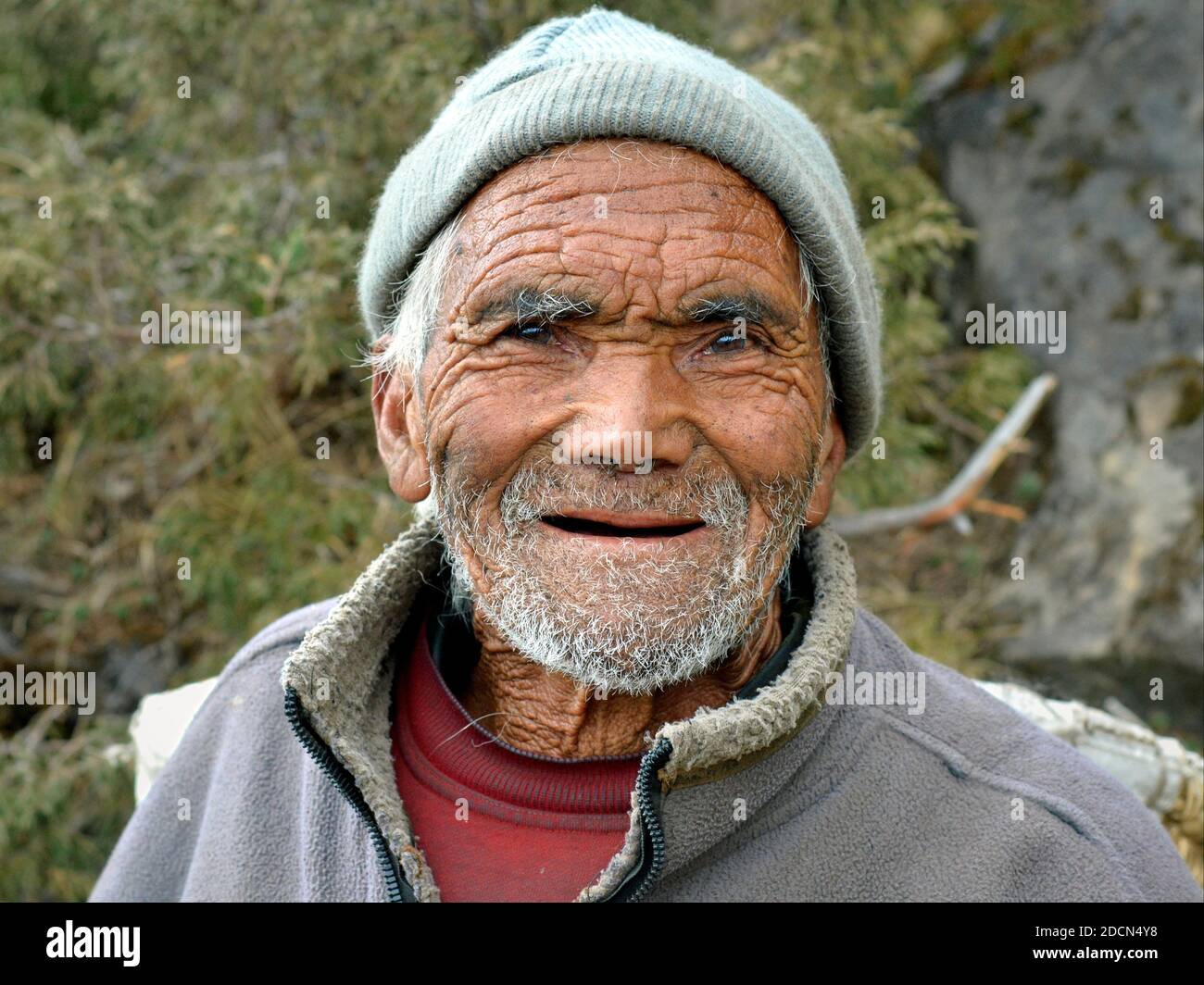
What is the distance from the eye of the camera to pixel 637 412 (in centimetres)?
195

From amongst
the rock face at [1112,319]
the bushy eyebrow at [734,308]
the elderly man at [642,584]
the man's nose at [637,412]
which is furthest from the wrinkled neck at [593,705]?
the rock face at [1112,319]

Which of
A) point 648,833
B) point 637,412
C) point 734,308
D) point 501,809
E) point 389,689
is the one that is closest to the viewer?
point 648,833

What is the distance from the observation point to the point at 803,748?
2.03m

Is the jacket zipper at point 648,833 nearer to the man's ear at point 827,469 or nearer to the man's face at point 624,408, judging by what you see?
the man's face at point 624,408

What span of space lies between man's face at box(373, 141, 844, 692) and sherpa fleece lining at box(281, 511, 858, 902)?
0.15m

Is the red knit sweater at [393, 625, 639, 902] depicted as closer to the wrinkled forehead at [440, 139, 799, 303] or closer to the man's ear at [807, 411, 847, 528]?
the man's ear at [807, 411, 847, 528]

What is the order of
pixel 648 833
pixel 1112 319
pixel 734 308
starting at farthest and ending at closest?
1. pixel 1112 319
2. pixel 734 308
3. pixel 648 833

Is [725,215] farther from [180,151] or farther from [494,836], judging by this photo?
[180,151]

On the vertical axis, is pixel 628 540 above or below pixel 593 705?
above

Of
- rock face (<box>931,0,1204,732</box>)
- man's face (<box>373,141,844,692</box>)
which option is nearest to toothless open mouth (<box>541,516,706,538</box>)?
man's face (<box>373,141,844,692</box>)

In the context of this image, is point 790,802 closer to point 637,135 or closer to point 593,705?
point 593,705

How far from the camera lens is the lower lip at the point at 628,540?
1.97 metres

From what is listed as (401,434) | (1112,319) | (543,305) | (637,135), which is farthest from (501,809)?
(1112,319)

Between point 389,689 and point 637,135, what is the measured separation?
1.16 meters
